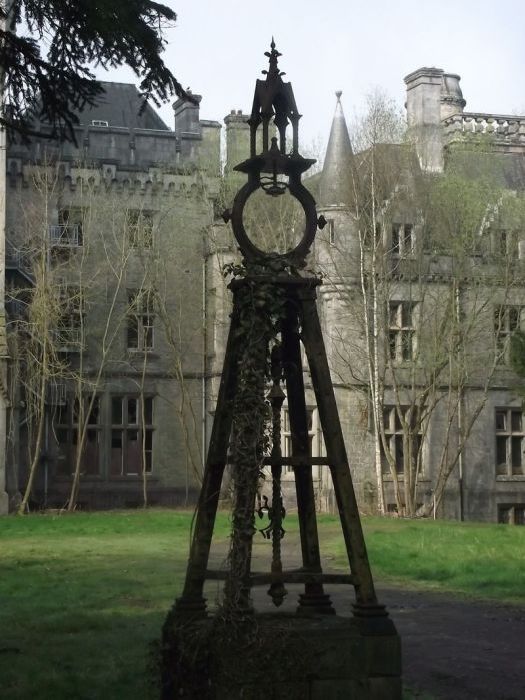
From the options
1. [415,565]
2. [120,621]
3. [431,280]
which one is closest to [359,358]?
[431,280]

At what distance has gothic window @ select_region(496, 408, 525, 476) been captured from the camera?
34125 millimetres

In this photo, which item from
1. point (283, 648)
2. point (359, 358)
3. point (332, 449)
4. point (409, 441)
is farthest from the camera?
point (359, 358)

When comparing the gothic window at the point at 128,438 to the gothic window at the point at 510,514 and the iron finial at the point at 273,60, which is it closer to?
the gothic window at the point at 510,514

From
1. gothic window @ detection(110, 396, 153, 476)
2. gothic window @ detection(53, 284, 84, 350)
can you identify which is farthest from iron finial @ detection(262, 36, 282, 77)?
gothic window @ detection(110, 396, 153, 476)

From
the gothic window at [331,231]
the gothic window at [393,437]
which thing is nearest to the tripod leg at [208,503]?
the gothic window at [331,231]

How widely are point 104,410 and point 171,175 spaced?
7076 millimetres

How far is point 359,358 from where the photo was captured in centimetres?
3117

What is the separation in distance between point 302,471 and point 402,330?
80.3ft

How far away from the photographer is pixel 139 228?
3256 cm

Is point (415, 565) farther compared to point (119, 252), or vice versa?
point (119, 252)

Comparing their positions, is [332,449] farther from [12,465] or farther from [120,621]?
[12,465]

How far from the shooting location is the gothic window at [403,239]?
30.1m

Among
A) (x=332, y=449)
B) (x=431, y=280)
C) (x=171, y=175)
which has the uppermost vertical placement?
(x=171, y=175)

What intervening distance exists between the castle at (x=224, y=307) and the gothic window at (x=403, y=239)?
0.07 meters
